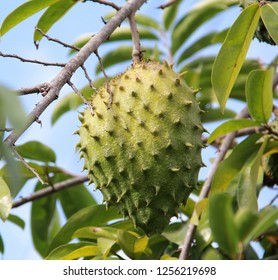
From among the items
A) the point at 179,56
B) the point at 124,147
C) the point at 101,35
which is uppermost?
the point at 179,56

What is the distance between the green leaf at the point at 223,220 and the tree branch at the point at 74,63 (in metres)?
0.44

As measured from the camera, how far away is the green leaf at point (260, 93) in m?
2.24

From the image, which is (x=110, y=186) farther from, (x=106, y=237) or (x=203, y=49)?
(x=203, y=49)

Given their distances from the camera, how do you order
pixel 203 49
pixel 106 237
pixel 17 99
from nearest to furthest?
1. pixel 17 99
2. pixel 106 237
3. pixel 203 49

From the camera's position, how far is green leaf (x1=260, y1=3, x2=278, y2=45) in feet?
6.64

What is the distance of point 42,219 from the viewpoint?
326cm

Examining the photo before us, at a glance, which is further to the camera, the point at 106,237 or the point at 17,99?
the point at 106,237

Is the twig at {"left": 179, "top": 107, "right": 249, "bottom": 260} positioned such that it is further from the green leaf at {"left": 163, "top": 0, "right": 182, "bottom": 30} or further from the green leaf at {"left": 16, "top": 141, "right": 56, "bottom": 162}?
the green leaf at {"left": 163, "top": 0, "right": 182, "bottom": 30}

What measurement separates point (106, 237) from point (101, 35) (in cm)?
72

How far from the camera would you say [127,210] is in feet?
6.77

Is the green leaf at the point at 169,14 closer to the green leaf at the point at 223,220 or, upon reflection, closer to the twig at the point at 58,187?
the twig at the point at 58,187

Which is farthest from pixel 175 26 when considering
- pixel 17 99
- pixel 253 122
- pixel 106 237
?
pixel 17 99

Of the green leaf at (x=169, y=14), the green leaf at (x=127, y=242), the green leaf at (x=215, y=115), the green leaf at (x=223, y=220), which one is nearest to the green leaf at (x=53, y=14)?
the green leaf at (x=127, y=242)

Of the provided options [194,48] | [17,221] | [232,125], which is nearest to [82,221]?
[17,221]
